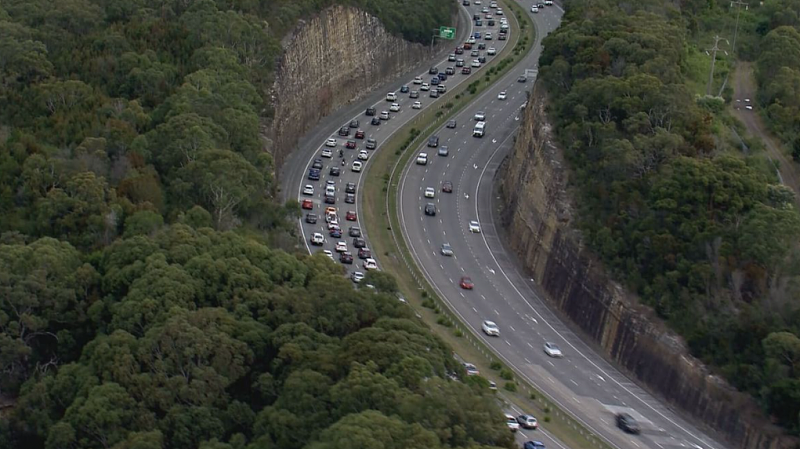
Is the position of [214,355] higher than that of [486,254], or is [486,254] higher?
[214,355]

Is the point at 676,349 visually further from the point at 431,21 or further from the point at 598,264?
the point at 431,21

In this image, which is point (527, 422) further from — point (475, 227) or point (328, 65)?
point (328, 65)

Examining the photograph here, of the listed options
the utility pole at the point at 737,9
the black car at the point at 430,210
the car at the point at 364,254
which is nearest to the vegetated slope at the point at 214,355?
the car at the point at 364,254

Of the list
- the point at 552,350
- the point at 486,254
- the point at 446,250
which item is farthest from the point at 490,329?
the point at 486,254

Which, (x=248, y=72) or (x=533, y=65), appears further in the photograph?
(x=533, y=65)

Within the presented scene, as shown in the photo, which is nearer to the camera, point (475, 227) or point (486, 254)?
point (486, 254)

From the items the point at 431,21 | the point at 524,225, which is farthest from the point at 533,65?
the point at 524,225

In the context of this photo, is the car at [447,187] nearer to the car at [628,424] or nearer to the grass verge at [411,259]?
the grass verge at [411,259]
